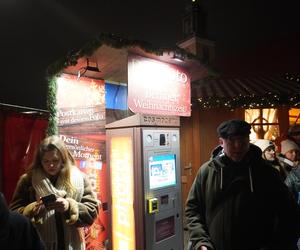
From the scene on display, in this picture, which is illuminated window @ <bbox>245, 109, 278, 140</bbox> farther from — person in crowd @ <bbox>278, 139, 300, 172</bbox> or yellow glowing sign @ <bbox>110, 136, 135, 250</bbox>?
yellow glowing sign @ <bbox>110, 136, 135, 250</bbox>

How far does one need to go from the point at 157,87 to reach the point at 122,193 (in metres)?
1.53

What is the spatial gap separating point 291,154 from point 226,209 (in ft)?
9.85

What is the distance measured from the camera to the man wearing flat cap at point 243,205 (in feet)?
8.02

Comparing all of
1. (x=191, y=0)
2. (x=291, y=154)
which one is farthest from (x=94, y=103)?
(x=191, y=0)

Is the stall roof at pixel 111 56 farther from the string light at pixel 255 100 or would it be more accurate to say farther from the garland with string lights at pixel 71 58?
the string light at pixel 255 100

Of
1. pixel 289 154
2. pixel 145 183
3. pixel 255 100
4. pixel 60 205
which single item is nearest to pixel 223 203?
pixel 60 205

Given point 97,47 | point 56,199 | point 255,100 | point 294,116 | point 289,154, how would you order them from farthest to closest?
1. point 294,116
2. point 255,100
3. point 289,154
4. point 97,47
5. point 56,199

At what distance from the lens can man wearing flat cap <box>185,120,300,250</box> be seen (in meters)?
2.45

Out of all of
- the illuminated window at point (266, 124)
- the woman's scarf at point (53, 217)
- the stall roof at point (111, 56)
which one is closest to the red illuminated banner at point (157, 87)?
the stall roof at point (111, 56)

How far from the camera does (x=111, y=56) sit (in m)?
4.02

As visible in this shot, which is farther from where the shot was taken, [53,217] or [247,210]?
[53,217]

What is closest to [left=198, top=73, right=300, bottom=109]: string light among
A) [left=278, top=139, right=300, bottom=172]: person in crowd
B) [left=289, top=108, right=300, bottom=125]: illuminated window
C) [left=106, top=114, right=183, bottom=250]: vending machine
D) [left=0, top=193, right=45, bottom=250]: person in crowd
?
[left=289, top=108, right=300, bottom=125]: illuminated window

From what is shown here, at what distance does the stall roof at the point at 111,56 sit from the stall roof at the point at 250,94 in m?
2.53

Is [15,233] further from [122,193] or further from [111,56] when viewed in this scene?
[122,193]
